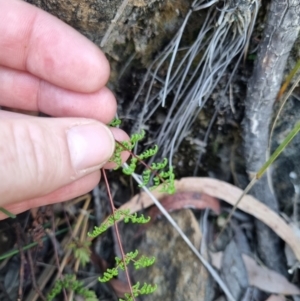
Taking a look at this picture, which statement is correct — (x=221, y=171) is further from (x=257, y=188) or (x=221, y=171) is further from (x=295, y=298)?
(x=295, y=298)

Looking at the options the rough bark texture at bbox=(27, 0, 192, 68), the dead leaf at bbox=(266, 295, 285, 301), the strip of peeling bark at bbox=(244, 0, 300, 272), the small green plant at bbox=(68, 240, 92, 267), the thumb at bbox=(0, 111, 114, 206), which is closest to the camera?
the thumb at bbox=(0, 111, 114, 206)

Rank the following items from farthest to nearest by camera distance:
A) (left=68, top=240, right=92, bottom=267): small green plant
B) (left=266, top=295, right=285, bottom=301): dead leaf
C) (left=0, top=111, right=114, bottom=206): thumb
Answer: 1. (left=68, top=240, right=92, bottom=267): small green plant
2. (left=266, top=295, right=285, bottom=301): dead leaf
3. (left=0, top=111, right=114, bottom=206): thumb

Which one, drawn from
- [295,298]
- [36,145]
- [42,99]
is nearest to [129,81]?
[42,99]

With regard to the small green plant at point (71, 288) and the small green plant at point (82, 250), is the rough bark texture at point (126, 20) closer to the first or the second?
the small green plant at point (82, 250)

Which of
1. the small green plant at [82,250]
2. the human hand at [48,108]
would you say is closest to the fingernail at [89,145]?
the human hand at [48,108]

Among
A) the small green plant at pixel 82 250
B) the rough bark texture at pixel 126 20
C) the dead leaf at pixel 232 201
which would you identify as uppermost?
the rough bark texture at pixel 126 20

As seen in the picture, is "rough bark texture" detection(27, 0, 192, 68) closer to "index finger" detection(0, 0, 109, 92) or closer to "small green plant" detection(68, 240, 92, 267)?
"index finger" detection(0, 0, 109, 92)

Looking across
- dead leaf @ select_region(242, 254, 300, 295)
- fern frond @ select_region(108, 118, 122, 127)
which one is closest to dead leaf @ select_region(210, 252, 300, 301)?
dead leaf @ select_region(242, 254, 300, 295)
